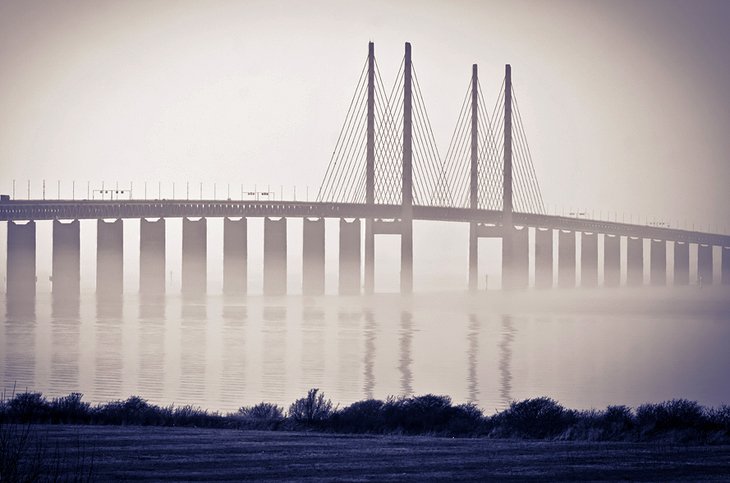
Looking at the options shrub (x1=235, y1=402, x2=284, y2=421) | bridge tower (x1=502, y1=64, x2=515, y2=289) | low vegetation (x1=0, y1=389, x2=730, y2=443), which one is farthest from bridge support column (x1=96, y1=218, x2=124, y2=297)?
low vegetation (x1=0, y1=389, x2=730, y2=443)

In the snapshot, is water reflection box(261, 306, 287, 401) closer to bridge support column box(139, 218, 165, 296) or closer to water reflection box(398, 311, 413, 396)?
water reflection box(398, 311, 413, 396)

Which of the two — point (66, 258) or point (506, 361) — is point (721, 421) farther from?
point (66, 258)

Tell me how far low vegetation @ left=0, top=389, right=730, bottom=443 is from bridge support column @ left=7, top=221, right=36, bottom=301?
85.2 m

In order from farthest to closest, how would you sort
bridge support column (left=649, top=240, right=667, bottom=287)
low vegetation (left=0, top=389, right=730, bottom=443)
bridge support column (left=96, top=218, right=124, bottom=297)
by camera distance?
1. bridge support column (left=649, top=240, right=667, bottom=287)
2. bridge support column (left=96, top=218, right=124, bottom=297)
3. low vegetation (left=0, top=389, right=730, bottom=443)

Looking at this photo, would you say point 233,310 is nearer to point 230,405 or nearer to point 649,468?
point 230,405

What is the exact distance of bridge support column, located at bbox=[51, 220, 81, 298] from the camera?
101 m

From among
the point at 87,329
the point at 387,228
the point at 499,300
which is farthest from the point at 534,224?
the point at 87,329

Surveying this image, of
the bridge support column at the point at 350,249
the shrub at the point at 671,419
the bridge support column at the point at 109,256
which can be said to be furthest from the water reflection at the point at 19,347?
the bridge support column at the point at 350,249

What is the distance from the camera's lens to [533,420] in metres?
16.0

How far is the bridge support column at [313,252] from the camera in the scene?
10556 cm

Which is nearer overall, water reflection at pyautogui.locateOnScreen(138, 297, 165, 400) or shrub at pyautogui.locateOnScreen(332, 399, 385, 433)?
shrub at pyautogui.locateOnScreen(332, 399, 385, 433)

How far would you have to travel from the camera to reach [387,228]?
9975cm

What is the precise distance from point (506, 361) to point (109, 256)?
62.4 m

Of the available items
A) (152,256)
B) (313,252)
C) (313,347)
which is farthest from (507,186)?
(313,347)
